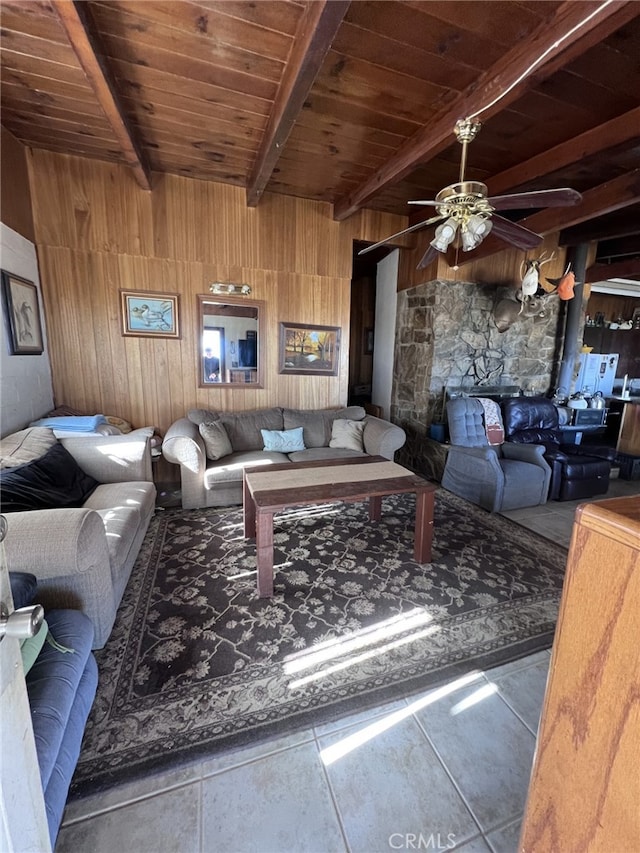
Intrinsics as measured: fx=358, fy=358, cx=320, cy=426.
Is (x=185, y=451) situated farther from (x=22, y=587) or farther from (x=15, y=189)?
(x=15, y=189)

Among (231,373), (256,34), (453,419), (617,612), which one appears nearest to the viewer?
(617,612)

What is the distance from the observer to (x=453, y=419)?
3.62 meters

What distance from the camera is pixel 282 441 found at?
363 cm

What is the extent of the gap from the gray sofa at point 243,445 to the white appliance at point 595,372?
445cm

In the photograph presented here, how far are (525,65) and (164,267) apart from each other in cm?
314

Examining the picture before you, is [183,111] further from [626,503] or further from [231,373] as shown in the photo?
[626,503]

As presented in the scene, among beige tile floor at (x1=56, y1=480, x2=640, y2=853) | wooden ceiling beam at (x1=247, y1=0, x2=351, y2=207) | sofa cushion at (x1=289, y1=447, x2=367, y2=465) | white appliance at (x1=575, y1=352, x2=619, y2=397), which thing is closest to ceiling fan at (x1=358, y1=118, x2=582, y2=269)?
wooden ceiling beam at (x1=247, y1=0, x2=351, y2=207)

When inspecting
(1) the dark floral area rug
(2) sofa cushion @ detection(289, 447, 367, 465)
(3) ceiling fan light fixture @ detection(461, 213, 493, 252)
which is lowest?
(1) the dark floral area rug

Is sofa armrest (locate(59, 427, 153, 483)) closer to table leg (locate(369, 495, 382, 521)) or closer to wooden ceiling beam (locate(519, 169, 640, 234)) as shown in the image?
table leg (locate(369, 495, 382, 521))

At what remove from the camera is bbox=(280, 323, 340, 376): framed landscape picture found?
4.13 meters

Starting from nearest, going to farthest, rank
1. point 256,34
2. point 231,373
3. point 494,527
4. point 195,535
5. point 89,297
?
point 256,34 → point 195,535 → point 494,527 → point 89,297 → point 231,373

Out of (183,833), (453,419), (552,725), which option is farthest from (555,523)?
(183,833)

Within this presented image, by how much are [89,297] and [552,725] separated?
164 inches

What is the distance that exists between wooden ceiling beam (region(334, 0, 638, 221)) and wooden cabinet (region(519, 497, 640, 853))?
2.19m
